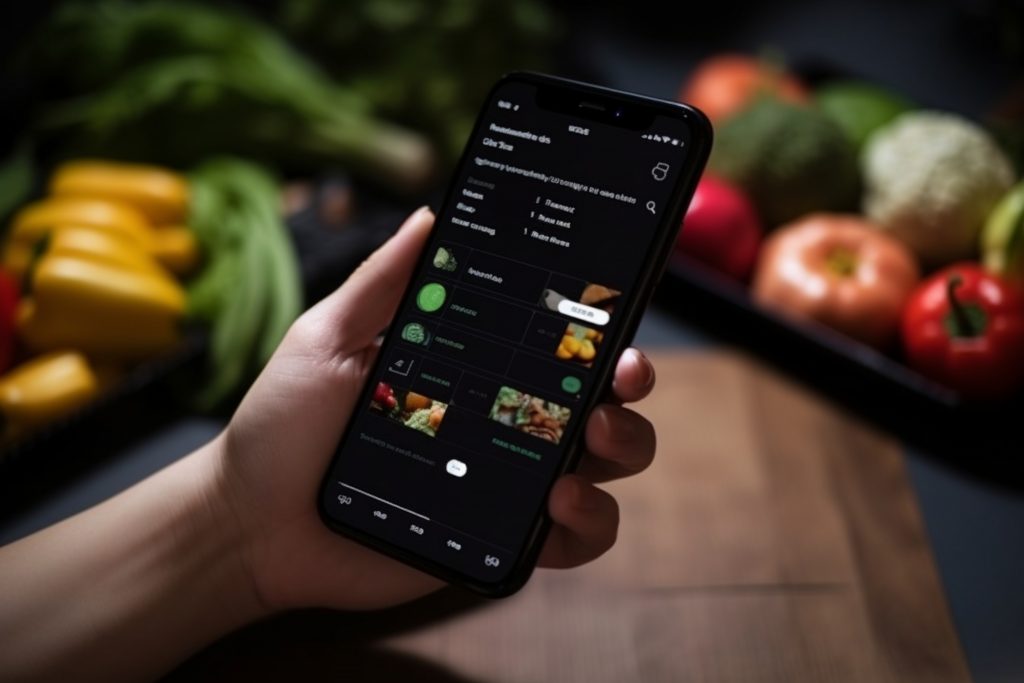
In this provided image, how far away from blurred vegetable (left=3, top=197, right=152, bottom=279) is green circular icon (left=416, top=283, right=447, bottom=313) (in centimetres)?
39

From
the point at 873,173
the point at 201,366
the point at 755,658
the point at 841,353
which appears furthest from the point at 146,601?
the point at 873,173

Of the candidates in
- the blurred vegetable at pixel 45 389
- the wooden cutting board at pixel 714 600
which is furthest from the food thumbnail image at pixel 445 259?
the blurred vegetable at pixel 45 389

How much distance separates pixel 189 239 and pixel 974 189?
2.49 feet

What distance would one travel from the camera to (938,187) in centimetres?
95

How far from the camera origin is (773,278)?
929 mm

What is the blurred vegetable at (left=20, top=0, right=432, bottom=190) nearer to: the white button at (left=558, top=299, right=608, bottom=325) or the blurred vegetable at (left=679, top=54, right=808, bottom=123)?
the blurred vegetable at (left=679, top=54, right=808, bottom=123)

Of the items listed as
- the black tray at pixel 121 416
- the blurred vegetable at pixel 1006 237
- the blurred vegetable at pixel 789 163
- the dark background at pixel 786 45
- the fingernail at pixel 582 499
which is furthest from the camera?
the dark background at pixel 786 45

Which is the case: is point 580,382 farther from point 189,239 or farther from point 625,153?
point 189,239

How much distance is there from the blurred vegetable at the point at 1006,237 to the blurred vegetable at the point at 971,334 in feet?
0.11

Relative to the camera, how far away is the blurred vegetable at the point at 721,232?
3.14 ft

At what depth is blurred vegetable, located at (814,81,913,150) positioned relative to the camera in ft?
3.56

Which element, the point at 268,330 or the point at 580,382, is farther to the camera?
the point at 268,330

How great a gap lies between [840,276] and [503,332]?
0.45m

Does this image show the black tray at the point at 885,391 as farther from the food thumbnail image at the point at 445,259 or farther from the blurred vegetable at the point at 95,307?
the blurred vegetable at the point at 95,307
